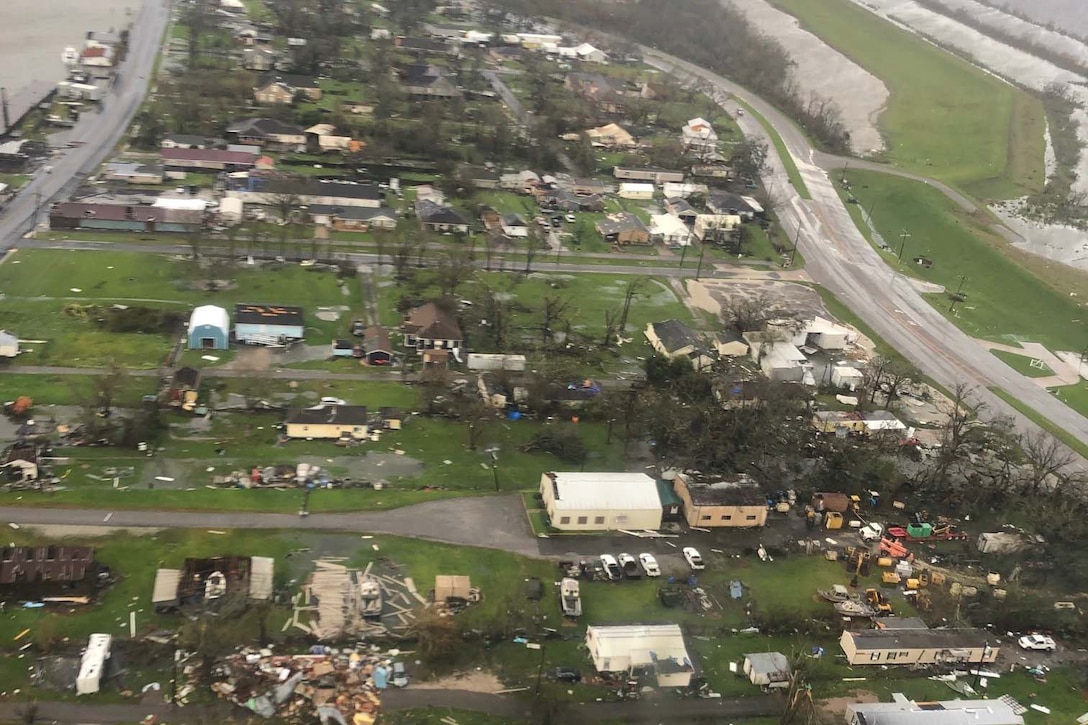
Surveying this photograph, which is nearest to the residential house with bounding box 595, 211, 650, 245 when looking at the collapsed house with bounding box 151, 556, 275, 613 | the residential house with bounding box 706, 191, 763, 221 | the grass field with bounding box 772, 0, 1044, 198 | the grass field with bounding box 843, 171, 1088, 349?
the residential house with bounding box 706, 191, 763, 221

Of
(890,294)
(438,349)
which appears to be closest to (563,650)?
(438,349)

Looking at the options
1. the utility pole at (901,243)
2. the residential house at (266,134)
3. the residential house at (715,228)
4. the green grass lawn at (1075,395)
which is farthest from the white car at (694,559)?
the residential house at (266,134)

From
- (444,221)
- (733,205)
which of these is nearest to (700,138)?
(733,205)

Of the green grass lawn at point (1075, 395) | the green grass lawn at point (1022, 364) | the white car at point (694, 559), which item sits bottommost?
the green grass lawn at point (1022, 364)

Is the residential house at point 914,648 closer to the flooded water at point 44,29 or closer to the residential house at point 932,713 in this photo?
the residential house at point 932,713

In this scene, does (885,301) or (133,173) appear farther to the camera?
(133,173)

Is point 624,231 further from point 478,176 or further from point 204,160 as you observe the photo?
point 204,160
